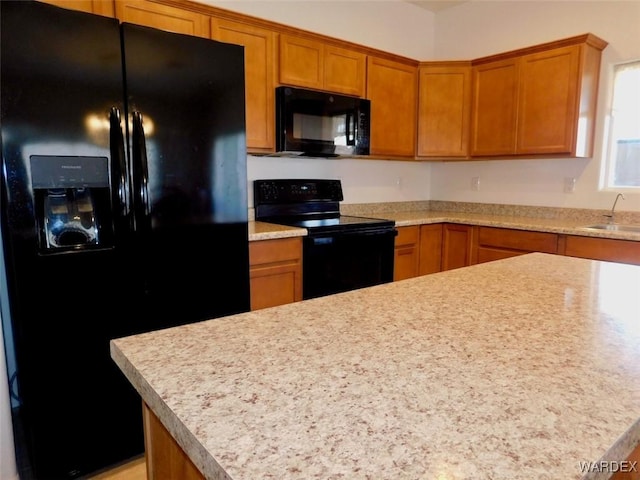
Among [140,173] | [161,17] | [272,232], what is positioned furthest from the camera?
[272,232]

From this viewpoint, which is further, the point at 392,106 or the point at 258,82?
the point at 392,106

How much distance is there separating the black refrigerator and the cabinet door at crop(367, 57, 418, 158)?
151 centimetres

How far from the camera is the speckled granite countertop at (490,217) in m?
2.51

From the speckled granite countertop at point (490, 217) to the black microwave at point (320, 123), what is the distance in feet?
1.95

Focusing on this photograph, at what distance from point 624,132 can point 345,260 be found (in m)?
2.24

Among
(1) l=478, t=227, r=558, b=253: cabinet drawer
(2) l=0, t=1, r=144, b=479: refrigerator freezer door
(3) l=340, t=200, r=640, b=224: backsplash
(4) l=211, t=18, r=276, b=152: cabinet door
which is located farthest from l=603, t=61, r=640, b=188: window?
(2) l=0, t=1, r=144, b=479: refrigerator freezer door

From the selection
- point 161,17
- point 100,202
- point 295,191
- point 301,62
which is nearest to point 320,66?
point 301,62

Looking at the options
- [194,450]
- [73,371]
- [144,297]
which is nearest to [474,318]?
[194,450]

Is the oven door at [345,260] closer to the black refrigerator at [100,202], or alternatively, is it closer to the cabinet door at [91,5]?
the black refrigerator at [100,202]

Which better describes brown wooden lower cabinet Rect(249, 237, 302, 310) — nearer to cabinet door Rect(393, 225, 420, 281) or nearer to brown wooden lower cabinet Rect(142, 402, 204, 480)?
cabinet door Rect(393, 225, 420, 281)

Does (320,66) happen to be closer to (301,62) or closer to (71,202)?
(301,62)

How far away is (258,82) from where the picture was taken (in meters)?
2.66

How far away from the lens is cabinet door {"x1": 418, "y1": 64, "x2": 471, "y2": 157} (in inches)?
138

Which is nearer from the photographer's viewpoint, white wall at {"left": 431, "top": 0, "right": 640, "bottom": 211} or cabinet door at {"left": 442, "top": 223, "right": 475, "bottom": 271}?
white wall at {"left": 431, "top": 0, "right": 640, "bottom": 211}
